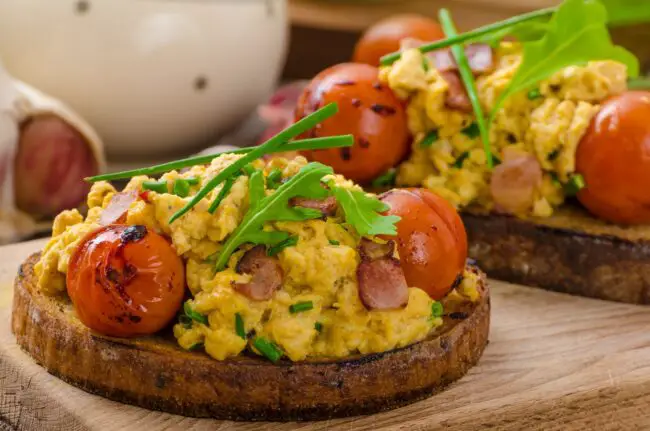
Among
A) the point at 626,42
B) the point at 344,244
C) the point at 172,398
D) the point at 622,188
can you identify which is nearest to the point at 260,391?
the point at 172,398

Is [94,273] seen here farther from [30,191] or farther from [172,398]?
[30,191]

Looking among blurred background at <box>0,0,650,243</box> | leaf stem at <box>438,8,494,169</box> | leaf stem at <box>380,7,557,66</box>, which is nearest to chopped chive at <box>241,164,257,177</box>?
leaf stem at <box>438,8,494,169</box>

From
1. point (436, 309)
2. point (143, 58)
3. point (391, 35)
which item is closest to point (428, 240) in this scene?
point (436, 309)

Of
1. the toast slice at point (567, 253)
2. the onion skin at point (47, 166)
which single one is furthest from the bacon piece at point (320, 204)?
the onion skin at point (47, 166)

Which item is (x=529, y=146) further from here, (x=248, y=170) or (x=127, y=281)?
(x=127, y=281)

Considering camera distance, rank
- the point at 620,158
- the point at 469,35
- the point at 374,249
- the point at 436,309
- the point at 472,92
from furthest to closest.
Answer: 1. the point at 469,35
2. the point at 472,92
3. the point at 620,158
4. the point at 436,309
5. the point at 374,249

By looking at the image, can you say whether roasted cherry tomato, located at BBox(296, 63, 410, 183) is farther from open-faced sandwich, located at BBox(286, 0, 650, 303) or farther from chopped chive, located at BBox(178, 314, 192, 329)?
chopped chive, located at BBox(178, 314, 192, 329)
